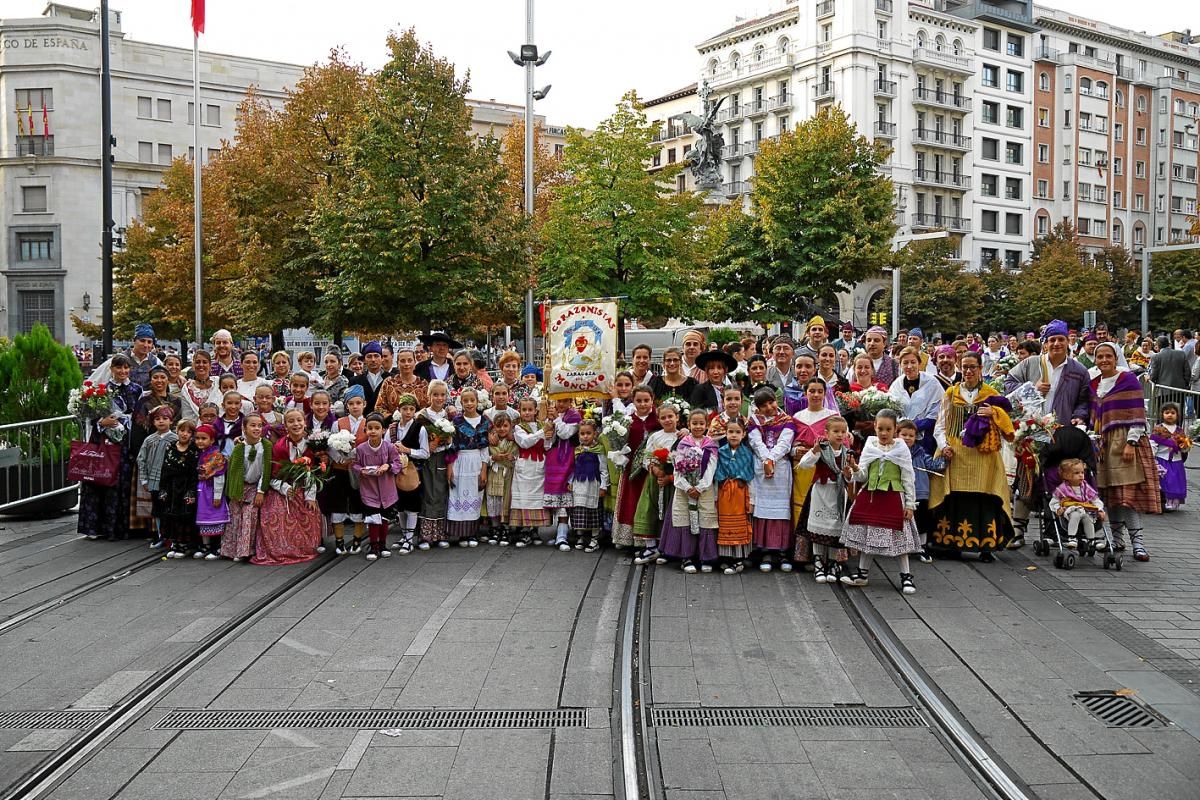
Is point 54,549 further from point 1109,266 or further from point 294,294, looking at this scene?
point 1109,266

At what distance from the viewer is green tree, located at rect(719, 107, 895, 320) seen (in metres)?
39.6

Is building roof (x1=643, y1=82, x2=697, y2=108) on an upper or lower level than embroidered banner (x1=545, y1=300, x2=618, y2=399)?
upper

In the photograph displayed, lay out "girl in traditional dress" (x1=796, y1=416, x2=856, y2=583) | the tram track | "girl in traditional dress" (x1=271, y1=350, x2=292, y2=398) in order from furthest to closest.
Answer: "girl in traditional dress" (x1=271, y1=350, x2=292, y2=398) < "girl in traditional dress" (x1=796, y1=416, x2=856, y2=583) < the tram track

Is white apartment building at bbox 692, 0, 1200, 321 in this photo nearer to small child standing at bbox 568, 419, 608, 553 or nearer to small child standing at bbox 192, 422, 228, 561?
small child standing at bbox 568, 419, 608, 553

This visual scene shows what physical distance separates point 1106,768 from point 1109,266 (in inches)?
2517

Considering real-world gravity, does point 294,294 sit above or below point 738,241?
below

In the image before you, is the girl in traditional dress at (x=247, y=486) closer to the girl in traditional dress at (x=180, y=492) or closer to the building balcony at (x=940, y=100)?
the girl in traditional dress at (x=180, y=492)

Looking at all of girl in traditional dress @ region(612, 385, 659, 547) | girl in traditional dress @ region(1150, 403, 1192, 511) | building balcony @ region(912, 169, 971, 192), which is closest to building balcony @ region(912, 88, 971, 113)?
building balcony @ region(912, 169, 971, 192)

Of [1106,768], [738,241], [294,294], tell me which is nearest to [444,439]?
[1106,768]

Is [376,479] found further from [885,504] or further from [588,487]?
[885,504]

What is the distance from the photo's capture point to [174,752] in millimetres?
5656

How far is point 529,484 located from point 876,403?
373 centimetres

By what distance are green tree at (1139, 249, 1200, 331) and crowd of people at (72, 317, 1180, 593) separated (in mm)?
49527

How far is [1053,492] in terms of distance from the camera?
34.6 ft
